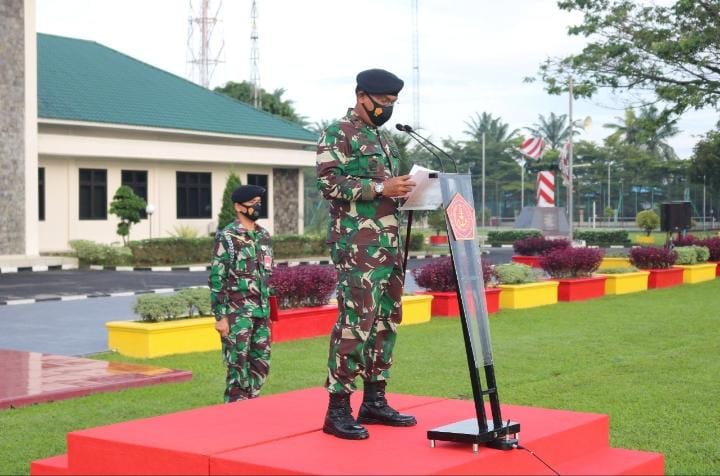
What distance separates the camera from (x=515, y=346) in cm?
1238

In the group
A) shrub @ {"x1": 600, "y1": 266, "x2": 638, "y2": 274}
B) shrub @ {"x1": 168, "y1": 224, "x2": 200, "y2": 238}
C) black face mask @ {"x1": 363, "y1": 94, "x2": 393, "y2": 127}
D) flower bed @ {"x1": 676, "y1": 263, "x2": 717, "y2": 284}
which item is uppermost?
black face mask @ {"x1": 363, "y1": 94, "x2": 393, "y2": 127}

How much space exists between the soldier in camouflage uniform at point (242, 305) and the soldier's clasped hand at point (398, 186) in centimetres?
266

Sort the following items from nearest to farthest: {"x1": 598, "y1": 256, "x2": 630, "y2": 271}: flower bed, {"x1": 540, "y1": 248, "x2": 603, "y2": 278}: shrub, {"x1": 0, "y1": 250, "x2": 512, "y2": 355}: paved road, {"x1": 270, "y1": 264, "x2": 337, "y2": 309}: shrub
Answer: {"x1": 0, "y1": 250, "x2": 512, "y2": 355}: paved road → {"x1": 270, "y1": 264, "x2": 337, "y2": 309}: shrub → {"x1": 540, "y1": 248, "x2": 603, "y2": 278}: shrub → {"x1": 598, "y1": 256, "x2": 630, "y2": 271}: flower bed

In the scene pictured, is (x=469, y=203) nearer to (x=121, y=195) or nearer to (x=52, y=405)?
(x=52, y=405)

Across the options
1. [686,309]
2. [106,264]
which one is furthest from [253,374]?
[106,264]

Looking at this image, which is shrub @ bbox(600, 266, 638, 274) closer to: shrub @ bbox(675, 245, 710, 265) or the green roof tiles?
shrub @ bbox(675, 245, 710, 265)

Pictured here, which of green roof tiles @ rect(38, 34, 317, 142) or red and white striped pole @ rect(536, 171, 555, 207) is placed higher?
green roof tiles @ rect(38, 34, 317, 142)

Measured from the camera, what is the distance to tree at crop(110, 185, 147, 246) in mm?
30516

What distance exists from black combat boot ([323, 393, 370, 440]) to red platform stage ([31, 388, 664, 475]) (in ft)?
0.15

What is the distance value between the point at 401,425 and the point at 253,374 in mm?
2309

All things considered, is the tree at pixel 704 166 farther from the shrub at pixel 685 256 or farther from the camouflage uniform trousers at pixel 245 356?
the camouflage uniform trousers at pixel 245 356

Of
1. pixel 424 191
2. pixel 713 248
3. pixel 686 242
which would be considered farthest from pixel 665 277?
pixel 424 191

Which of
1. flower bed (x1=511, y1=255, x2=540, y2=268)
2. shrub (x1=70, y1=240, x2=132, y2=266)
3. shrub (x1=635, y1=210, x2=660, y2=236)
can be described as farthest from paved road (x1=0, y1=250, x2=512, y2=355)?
shrub (x1=635, y1=210, x2=660, y2=236)

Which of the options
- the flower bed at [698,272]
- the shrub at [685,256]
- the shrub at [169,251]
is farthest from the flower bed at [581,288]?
the shrub at [169,251]
